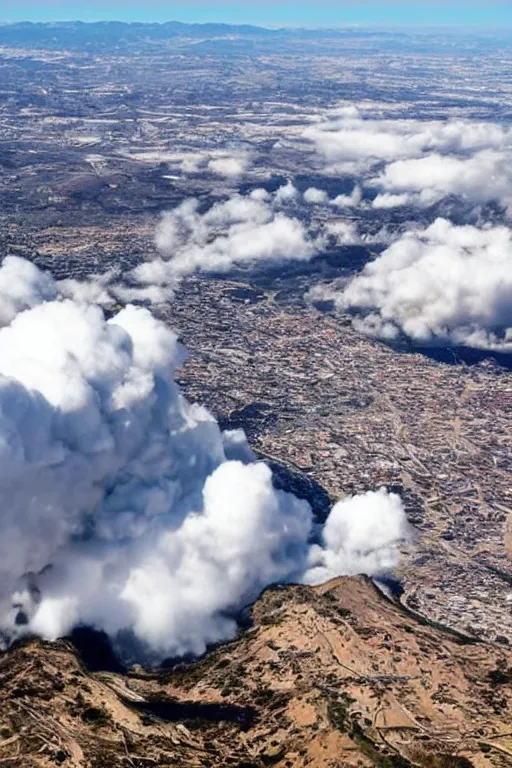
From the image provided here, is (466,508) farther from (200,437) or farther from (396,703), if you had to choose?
(396,703)

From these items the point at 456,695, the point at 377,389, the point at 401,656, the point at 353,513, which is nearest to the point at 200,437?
the point at 353,513

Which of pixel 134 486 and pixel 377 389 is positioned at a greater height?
pixel 134 486

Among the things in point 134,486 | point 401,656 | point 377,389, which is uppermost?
point 134,486

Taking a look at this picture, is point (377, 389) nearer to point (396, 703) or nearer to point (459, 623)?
point (459, 623)

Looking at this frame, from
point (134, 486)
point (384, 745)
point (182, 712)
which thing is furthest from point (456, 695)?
point (134, 486)

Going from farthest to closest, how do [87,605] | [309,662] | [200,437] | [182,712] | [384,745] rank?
1. [200,437]
2. [87,605]
3. [309,662]
4. [182,712]
5. [384,745]

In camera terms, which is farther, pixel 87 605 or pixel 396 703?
pixel 87 605

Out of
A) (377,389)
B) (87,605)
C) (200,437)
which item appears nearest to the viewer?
(87,605)
